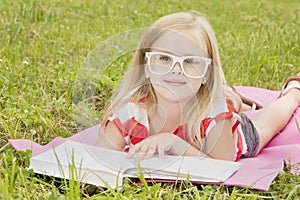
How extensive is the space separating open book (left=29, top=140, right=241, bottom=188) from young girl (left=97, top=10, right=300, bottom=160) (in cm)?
7

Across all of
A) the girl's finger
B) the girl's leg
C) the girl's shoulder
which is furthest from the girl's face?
the girl's leg

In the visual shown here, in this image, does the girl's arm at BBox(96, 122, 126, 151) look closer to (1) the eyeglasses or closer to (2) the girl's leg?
(1) the eyeglasses

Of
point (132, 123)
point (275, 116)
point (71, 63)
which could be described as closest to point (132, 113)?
point (132, 123)

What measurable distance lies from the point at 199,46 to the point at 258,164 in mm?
538

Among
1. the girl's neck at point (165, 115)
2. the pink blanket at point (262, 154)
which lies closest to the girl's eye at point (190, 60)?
the girl's neck at point (165, 115)

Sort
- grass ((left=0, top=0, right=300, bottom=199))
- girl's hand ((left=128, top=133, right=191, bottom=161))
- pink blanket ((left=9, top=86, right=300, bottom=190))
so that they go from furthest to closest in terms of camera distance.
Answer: girl's hand ((left=128, top=133, right=191, bottom=161)) < pink blanket ((left=9, top=86, right=300, bottom=190)) < grass ((left=0, top=0, right=300, bottom=199))

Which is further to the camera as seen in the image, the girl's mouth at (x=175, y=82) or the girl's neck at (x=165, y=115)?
the girl's neck at (x=165, y=115)

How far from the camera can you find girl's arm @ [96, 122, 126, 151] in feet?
8.46

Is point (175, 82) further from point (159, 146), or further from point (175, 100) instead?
point (159, 146)

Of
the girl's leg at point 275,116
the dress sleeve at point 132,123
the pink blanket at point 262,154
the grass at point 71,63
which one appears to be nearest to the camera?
the grass at point 71,63

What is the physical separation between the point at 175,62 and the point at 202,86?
25cm

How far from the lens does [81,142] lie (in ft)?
8.81

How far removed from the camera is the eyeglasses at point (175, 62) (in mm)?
2436

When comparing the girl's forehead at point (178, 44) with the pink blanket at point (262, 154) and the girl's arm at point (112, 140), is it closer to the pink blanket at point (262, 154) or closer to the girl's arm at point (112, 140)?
the girl's arm at point (112, 140)
